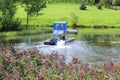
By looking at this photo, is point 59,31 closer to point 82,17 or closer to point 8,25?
point 8,25

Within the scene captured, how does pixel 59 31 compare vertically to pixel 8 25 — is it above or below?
above

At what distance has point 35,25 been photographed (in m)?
95.8

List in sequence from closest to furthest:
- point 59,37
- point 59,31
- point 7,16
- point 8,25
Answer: point 59,37, point 59,31, point 8,25, point 7,16

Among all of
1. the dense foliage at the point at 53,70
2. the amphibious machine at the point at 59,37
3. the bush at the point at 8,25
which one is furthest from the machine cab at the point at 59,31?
the dense foliage at the point at 53,70

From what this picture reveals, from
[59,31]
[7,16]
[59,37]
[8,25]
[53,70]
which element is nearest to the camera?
[53,70]

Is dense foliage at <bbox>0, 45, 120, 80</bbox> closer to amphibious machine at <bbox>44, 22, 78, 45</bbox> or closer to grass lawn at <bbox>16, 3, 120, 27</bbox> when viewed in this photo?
amphibious machine at <bbox>44, 22, 78, 45</bbox>

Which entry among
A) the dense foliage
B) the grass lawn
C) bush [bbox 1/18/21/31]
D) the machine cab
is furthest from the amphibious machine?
the dense foliage

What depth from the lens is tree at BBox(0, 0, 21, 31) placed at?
76438 mm

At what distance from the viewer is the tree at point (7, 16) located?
3009 inches

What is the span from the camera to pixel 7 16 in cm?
7700

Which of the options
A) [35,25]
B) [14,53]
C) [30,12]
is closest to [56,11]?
[35,25]

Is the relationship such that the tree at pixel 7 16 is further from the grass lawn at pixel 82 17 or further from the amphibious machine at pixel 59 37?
the grass lawn at pixel 82 17

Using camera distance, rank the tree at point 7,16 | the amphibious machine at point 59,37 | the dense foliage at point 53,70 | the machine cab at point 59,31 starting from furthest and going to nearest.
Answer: the tree at point 7,16 → the machine cab at point 59,31 → the amphibious machine at point 59,37 → the dense foliage at point 53,70

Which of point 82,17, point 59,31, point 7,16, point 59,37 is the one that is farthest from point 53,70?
point 82,17
